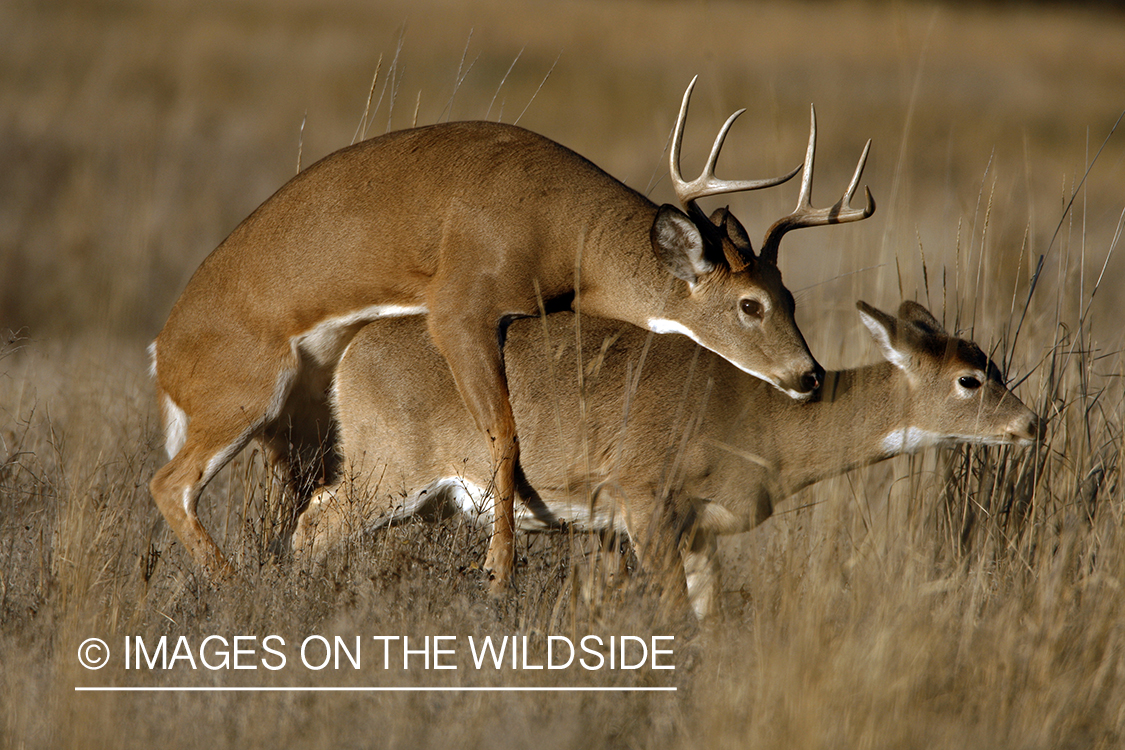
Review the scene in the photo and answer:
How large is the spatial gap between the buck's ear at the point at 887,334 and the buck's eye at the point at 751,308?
558mm

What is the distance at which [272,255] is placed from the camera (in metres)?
5.59

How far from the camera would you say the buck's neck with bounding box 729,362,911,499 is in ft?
19.1

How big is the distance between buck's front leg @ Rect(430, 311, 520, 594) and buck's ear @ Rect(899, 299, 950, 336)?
2054 millimetres

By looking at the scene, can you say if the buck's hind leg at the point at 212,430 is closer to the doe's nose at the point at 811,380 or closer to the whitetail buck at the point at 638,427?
the whitetail buck at the point at 638,427

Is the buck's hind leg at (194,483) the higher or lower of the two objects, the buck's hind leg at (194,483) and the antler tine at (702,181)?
the lower

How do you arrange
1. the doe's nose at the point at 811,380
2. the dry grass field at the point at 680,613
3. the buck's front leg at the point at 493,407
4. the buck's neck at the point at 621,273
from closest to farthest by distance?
1. the dry grass field at the point at 680,613
2. the buck's front leg at the point at 493,407
3. the doe's nose at the point at 811,380
4. the buck's neck at the point at 621,273

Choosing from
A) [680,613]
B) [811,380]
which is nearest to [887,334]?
[811,380]

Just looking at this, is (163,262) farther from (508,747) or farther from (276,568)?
(508,747)

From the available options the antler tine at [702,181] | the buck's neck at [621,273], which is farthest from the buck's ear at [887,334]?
the buck's neck at [621,273]

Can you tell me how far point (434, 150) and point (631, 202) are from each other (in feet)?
3.05

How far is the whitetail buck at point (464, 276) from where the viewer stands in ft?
17.3

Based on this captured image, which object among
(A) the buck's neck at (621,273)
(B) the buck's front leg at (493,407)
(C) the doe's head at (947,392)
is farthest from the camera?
(C) the doe's head at (947,392)

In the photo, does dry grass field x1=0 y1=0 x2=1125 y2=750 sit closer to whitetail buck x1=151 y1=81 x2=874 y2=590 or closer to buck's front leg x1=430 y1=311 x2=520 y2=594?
buck's front leg x1=430 y1=311 x2=520 y2=594

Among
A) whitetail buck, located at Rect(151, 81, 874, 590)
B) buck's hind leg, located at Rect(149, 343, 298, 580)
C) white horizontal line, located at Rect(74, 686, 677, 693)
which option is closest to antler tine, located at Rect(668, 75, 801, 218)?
whitetail buck, located at Rect(151, 81, 874, 590)
